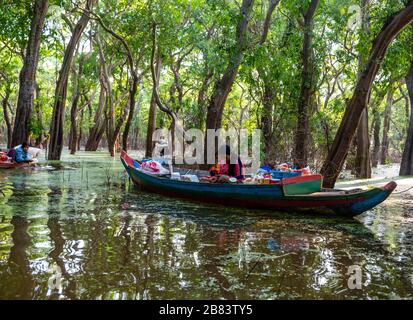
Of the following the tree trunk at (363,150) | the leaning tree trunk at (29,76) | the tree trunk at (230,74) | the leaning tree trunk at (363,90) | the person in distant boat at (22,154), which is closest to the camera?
the leaning tree trunk at (363,90)

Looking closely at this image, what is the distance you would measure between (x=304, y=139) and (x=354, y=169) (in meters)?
4.35

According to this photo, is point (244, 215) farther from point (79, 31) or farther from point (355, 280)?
point (79, 31)

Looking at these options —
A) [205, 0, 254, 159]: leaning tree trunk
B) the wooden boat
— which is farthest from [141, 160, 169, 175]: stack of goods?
[205, 0, 254, 159]: leaning tree trunk

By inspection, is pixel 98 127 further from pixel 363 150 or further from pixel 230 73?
pixel 363 150

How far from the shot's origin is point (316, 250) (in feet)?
20.1

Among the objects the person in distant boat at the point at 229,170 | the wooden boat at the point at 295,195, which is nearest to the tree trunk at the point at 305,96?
the person in distant boat at the point at 229,170

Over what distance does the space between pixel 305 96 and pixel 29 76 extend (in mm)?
10168

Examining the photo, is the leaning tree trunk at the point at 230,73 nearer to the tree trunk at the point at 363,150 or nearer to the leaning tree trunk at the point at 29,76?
the tree trunk at the point at 363,150

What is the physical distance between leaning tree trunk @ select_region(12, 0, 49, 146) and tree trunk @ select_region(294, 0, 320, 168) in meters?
9.51

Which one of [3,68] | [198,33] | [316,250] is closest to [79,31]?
[198,33]

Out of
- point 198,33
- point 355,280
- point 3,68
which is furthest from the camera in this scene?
point 3,68

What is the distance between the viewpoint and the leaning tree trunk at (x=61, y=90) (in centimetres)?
1806

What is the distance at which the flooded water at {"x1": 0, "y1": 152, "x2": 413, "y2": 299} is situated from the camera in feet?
14.5

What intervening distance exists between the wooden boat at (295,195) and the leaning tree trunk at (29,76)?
9.23 m
